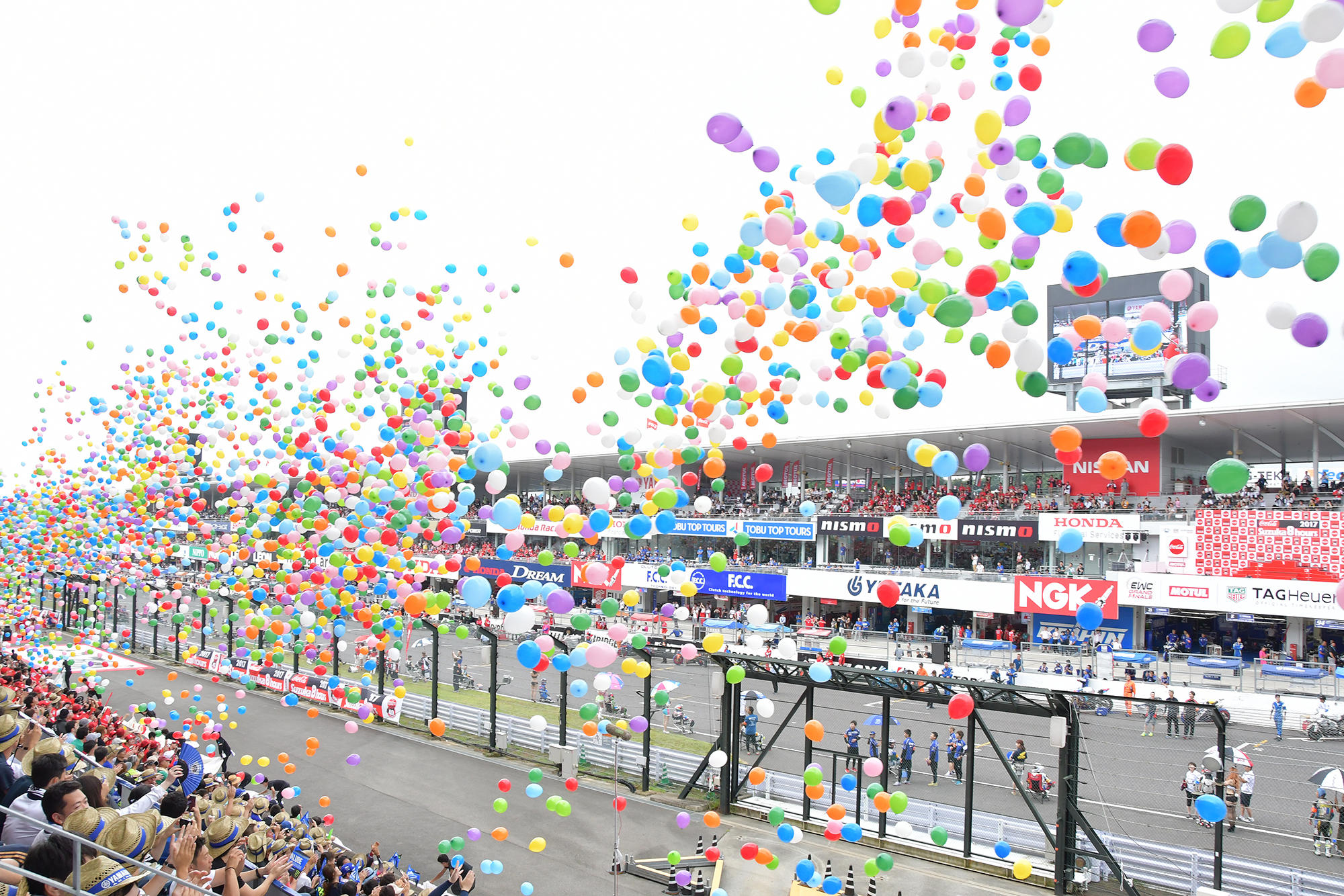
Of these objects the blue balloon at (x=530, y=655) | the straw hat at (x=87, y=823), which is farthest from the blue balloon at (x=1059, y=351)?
the straw hat at (x=87, y=823)

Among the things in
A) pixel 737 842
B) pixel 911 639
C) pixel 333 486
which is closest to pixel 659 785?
pixel 737 842

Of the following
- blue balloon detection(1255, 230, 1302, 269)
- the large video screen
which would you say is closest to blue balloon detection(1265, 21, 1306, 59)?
blue balloon detection(1255, 230, 1302, 269)

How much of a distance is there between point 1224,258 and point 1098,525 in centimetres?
2519

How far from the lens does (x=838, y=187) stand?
19.2 ft

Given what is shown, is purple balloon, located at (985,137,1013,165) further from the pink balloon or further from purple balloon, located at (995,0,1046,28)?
the pink balloon

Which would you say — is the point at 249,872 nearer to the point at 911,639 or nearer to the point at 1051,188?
the point at 1051,188

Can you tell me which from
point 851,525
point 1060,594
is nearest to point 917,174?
point 1060,594

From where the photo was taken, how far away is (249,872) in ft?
19.7

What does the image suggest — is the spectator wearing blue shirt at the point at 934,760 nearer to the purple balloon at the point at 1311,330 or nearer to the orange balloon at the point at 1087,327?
the orange balloon at the point at 1087,327

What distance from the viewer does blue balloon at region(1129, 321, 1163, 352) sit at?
5.36 meters

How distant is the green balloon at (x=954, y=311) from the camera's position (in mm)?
5719

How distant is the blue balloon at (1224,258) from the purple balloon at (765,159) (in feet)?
10.6

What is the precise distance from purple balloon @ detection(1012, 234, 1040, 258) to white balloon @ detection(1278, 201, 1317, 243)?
1.72 meters

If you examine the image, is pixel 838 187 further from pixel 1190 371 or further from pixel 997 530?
pixel 997 530
